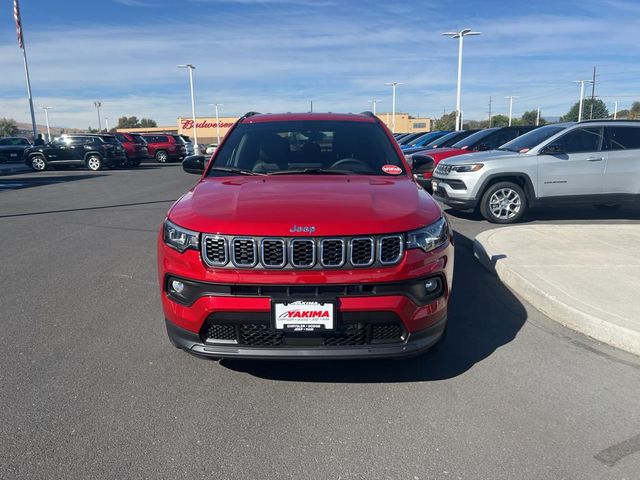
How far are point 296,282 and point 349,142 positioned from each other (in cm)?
207

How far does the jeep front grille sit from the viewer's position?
2836mm

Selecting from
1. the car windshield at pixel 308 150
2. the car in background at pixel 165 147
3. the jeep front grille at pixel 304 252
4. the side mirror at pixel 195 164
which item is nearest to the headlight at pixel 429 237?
the jeep front grille at pixel 304 252

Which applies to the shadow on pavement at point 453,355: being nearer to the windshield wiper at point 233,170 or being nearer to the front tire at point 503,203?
the windshield wiper at point 233,170

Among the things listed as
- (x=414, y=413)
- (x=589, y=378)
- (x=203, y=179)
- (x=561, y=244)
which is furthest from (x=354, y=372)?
(x=561, y=244)

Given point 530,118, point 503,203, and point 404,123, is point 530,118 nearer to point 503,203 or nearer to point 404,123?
point 404,123

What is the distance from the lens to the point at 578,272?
5.15 m

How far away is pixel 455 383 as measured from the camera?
3.28 m

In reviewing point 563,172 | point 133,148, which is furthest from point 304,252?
point 133,148

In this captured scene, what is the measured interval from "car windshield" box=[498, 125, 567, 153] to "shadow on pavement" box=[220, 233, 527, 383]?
4.42 meters

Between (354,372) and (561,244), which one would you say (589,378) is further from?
(561,244)

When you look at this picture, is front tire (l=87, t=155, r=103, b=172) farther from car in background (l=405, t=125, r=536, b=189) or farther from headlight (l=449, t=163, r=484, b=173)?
headlight (l=449, t=163, r=484, b=173)

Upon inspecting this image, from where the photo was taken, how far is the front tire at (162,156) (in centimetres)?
3008

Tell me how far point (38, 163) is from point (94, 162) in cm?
282

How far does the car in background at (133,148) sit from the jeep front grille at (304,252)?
24.9m
